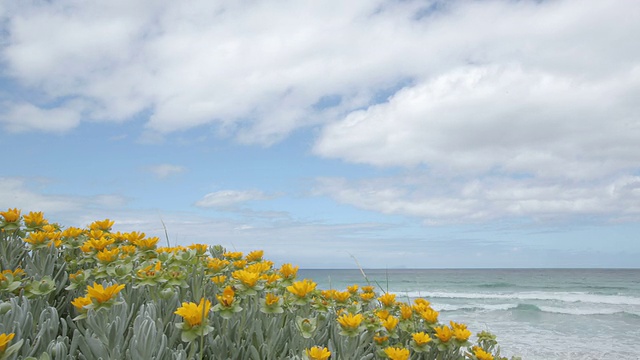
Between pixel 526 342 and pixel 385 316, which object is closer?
pixel 385 316

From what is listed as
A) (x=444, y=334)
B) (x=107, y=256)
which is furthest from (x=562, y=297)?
(x=107, y=256)

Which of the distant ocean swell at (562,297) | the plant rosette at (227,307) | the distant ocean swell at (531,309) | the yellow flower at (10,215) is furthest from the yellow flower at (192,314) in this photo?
the distant ocean swell at (562,297)

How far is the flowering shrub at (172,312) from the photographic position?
2004 mm

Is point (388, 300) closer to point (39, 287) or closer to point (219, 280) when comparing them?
point (219, 280)

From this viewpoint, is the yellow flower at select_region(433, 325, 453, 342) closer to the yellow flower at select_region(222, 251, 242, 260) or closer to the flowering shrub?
the flowering shrub

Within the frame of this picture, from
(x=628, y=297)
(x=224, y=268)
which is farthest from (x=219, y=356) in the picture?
(x=628, y=297)

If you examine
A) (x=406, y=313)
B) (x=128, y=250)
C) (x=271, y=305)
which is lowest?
(x=406, y=313)

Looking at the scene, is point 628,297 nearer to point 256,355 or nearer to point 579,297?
point 579,297

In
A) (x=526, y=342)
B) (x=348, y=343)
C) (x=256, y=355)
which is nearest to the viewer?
(x=256, y=355)

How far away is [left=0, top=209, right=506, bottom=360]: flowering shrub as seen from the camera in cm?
200

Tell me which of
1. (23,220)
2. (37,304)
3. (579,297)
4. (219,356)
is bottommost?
(579,297)

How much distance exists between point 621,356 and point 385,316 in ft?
38.1

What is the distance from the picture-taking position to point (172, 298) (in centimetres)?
255

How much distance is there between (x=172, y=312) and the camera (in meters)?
2.54
